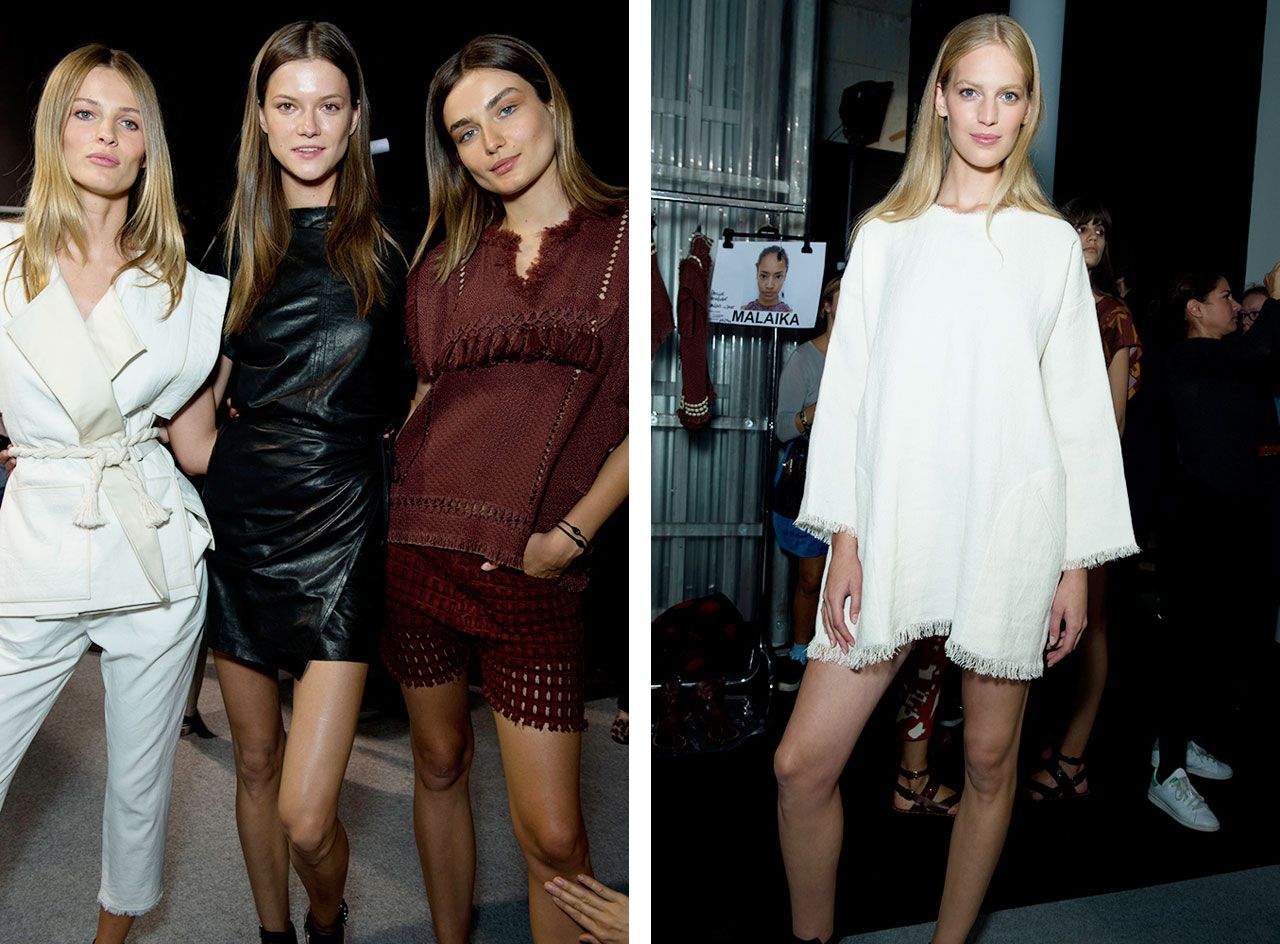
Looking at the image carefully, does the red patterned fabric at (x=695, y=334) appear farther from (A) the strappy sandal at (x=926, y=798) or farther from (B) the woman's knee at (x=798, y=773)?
(A) the strappy sandal at (x=926, y=798)

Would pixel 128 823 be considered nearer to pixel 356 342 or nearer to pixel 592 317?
pixel 356 342

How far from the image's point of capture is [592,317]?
1506 millimetres

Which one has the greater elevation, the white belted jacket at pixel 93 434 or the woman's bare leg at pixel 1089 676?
the white belted jacket at pixel 93 434

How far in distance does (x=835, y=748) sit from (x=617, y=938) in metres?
0.51

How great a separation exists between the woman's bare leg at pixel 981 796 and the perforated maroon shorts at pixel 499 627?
60 cm

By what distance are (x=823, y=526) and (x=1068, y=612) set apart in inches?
14.3

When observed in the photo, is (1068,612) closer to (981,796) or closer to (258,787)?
(981,796)

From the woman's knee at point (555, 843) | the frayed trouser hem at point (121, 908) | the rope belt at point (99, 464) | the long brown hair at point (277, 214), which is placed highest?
the long brown hair at point (277, 214)

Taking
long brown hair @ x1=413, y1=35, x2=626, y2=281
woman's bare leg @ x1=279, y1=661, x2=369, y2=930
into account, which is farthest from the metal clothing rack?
woman's bare leg @ x1=279, y1=661, x2=369, y2=930

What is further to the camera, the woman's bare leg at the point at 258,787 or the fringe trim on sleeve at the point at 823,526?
the woman's bare leg at the point at 258,787

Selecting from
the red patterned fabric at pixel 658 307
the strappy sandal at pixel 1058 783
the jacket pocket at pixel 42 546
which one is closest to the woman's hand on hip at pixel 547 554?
the red patterned fabric at pixel 658 307

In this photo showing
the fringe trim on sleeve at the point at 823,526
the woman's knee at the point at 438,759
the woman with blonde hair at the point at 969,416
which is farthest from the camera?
the woman's knee at the point at 438,759

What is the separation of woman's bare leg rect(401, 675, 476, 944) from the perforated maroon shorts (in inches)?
2.4

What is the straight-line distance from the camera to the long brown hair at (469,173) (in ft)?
4.72
